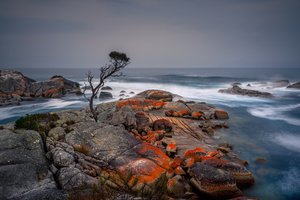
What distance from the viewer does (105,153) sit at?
10.7m

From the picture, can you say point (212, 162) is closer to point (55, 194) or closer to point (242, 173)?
point (242, 173)

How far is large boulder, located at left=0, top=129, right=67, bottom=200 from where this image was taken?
774 centimetres

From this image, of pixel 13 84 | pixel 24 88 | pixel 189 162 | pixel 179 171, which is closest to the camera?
pixel 179 171

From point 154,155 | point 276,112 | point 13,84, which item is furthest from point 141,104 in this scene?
point 13,84

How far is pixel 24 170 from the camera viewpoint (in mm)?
8523

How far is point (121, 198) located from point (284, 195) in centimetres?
901

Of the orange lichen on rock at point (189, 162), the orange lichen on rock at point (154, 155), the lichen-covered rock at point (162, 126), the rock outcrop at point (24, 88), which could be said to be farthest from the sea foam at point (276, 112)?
the rock outcrop at point (24, 88)

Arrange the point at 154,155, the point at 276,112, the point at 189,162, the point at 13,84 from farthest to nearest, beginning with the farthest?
the point at 13,84 < the point at 276,112 < the point at 189,162 < the point at 154,155

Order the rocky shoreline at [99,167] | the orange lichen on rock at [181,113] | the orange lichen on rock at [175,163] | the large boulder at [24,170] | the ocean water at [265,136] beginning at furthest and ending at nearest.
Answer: the orange lichen on rock at [181,113] < the ocean water at [265,136] < the orange lichen on rock at [175,163] < the rocky shoreline at [99,167] < the large boulder at [24,170]

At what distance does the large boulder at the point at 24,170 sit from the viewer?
774cm

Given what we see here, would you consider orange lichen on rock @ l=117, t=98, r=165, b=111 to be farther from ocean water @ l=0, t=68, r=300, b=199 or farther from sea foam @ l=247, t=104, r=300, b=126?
sea foam @ l=247, t=104, r=300, b=126

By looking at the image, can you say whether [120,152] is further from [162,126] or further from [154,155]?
[162,126]

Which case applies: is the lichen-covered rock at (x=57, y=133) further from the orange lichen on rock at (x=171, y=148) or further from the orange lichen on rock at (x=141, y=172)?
the orange lichen on rock at (x=171, y=148)

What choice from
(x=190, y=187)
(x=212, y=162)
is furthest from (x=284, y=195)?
(x=190, y=187)
